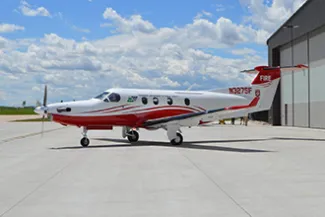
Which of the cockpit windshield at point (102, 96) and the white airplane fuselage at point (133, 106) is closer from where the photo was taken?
the white airplane fuselage at point (133, 106)

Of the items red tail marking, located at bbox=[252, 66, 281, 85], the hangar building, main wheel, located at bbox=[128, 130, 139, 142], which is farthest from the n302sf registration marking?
the hangar building

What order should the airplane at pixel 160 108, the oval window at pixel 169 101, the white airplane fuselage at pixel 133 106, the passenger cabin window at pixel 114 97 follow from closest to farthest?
the white airplane fuselage at pixel 133 106, the airplane at pixel 160 108, the passenger cabin window at pixel 114 97, the oval window at pixel 169 101

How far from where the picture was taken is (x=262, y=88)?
2556 cm

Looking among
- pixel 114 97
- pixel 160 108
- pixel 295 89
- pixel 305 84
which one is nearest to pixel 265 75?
pixel 160 108

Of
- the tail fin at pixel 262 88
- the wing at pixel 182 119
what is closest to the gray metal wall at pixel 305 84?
the tail fin at pixel 262 88

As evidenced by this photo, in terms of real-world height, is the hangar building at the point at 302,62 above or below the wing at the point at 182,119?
above

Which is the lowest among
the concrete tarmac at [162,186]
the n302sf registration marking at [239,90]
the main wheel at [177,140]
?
the concrete tarmac at [162,186]

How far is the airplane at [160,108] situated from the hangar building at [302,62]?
1642 centimetres

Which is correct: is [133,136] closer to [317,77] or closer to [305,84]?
[317,77]

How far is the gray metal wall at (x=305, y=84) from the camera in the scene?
132ft

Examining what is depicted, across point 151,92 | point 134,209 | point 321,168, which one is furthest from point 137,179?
point 151,92

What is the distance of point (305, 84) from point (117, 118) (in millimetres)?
28494

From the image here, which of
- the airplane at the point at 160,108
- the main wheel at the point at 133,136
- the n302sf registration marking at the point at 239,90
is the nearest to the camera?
the airplane at the point at 160,108

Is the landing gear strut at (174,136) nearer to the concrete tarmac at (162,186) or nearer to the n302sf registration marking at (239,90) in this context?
the n302sf registration marking at (239,90)
